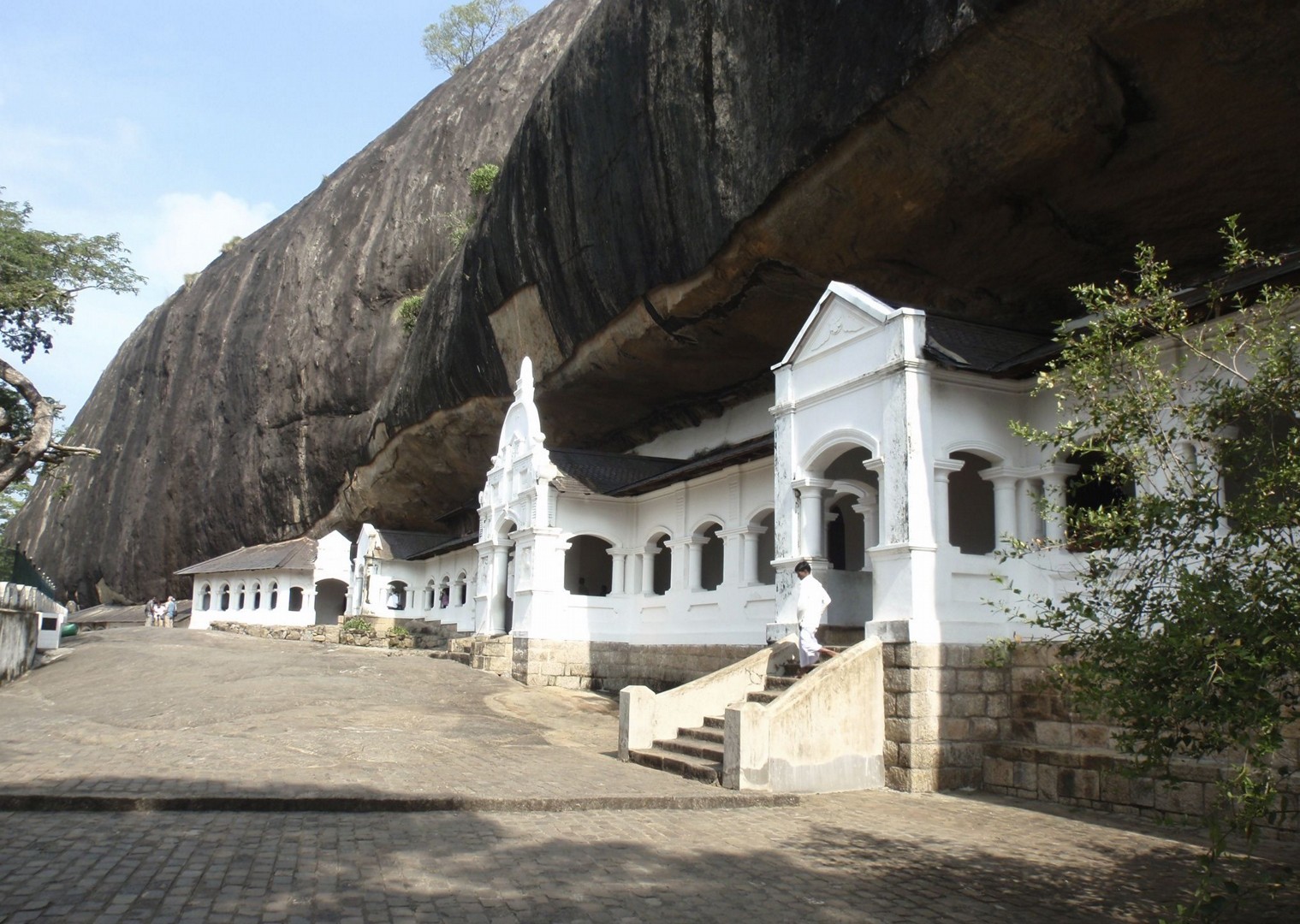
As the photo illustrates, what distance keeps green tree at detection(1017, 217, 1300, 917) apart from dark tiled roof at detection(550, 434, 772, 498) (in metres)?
13.3

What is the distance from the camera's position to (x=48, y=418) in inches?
866

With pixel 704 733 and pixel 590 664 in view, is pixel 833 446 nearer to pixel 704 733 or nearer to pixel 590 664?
pixel 704 733

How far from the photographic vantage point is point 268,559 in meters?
42.3

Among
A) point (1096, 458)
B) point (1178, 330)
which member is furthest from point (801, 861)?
point (1096, 458)

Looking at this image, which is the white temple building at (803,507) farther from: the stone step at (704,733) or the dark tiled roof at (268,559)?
the dark tiled roof at (268,559)

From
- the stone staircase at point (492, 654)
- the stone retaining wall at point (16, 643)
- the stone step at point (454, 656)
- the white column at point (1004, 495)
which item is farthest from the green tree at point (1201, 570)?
the stone step at point (454, 656)

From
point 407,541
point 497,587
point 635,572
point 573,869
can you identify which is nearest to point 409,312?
point 407,541

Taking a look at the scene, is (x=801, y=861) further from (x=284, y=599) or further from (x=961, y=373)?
(x=284, y=599)

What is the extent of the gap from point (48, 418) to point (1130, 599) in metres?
22.2

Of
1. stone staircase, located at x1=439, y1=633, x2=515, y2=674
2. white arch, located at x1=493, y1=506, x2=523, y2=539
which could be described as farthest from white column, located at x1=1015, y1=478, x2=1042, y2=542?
white arch, located at x1=493, y1=506, x2=523, y2=539

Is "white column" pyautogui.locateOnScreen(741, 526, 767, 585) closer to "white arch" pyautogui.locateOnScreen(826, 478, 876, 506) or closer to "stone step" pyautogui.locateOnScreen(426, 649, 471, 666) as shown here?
"white arch" pyautogui.locateOnScreen(826, 478, 876, 506)

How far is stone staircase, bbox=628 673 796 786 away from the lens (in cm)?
1116

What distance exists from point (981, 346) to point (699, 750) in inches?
242

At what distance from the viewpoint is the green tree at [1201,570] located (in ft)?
17.5
